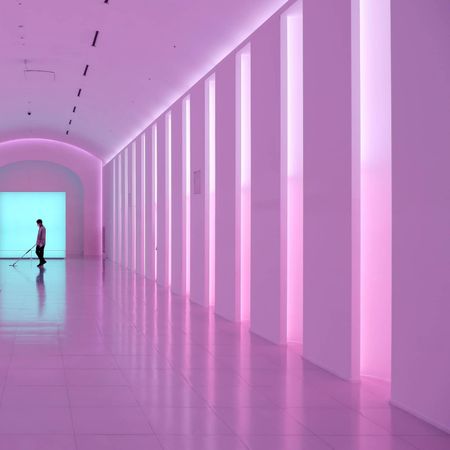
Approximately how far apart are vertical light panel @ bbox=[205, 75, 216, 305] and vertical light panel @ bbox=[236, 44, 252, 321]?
6.45ft

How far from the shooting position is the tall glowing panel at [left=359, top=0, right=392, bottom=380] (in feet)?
23.9

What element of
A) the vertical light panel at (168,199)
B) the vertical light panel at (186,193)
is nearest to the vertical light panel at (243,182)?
the vertical light panel at (186,193)

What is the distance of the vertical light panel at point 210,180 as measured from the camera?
14.0 metres

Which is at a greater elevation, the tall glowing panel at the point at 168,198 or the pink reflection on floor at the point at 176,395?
the tall glowing panel at the point at 168,198

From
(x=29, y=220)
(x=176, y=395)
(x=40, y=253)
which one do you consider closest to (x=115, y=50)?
(x=176, y=395)

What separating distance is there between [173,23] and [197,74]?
249 cm

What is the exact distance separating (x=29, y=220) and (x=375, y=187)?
3260cm

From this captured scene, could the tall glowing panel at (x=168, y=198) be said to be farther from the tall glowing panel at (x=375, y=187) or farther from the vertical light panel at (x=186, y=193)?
the tall glowing panel at (x=375, y=187)

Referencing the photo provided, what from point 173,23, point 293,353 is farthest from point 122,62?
point 293,353

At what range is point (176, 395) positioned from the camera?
21.6 feet

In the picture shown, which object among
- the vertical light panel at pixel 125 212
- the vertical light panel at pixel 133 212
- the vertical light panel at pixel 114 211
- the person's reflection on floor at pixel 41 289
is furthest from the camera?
the vertical light panel at pixel 114 211

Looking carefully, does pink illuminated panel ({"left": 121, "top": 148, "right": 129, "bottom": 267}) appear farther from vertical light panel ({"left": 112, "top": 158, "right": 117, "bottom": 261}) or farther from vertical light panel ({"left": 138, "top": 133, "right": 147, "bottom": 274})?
vertical light panel ({"left": 138, "top": 133, "right": 147, "bottom": 274})

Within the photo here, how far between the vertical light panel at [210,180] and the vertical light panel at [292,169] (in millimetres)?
4087
